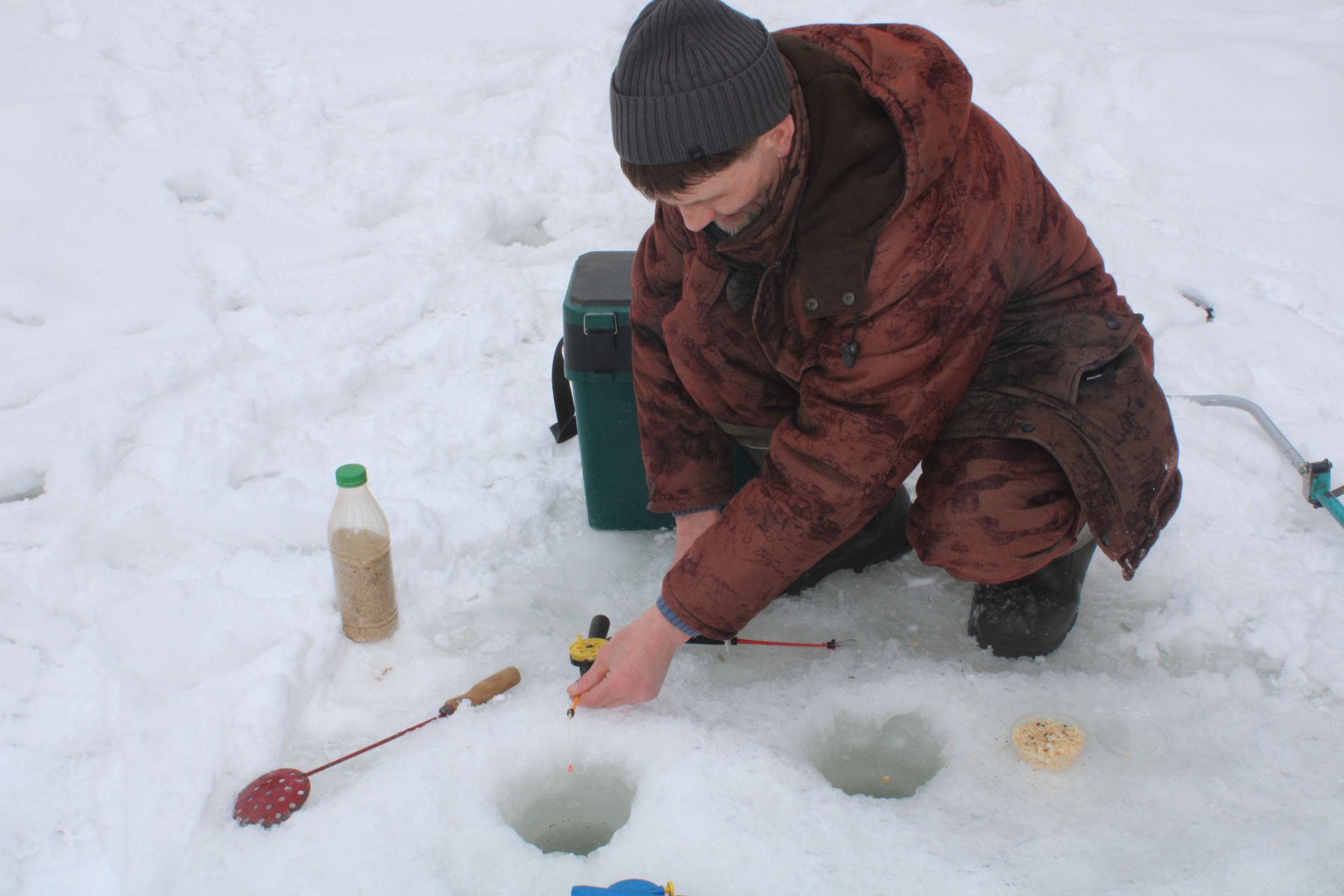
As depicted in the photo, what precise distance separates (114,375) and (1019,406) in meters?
2.15

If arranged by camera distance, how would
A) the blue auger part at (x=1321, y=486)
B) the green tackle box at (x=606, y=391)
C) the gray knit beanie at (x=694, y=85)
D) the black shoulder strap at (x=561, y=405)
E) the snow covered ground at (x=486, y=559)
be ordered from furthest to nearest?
the black shoulder strap at (x=561, y=405) < the blue auger part at (x=1321, y=486) < the green tackle box at (x=606, y=391) < the snow covered ground at (x=486, y=559) < the gray knit beanie at (x=694, y=85)

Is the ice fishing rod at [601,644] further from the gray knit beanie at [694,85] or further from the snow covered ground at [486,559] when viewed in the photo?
the gray knit beanie at [694,85]

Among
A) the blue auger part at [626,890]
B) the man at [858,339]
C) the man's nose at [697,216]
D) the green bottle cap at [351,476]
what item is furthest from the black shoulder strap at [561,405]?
the blue auger part at [626,890]

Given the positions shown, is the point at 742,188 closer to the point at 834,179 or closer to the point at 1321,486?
the point at 834,179

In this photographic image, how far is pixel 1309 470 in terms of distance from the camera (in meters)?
2.26

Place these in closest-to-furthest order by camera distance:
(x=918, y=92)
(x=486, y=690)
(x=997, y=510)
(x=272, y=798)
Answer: (x=918, y=92) → (x=272, y=798) → (x=997, y=510) → (x=486, y=690)

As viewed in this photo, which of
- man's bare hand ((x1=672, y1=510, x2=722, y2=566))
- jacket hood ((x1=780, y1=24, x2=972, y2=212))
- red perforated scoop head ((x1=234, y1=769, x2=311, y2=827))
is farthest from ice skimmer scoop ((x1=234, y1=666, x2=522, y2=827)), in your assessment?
jacket hood ((x1=780, y1=24, x2=972, y2=212))

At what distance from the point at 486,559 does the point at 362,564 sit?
393 mm

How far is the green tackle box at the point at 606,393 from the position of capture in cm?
213

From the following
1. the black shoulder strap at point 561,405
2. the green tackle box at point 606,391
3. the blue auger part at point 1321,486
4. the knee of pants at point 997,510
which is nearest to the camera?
the knee of pants at point 997,510

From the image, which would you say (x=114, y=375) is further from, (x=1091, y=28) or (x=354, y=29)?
(x=1091, y=28)

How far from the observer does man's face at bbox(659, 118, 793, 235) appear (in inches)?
55.0

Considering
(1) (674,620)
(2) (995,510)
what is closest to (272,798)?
(1) (674,620)

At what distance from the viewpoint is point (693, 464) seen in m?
1.97
